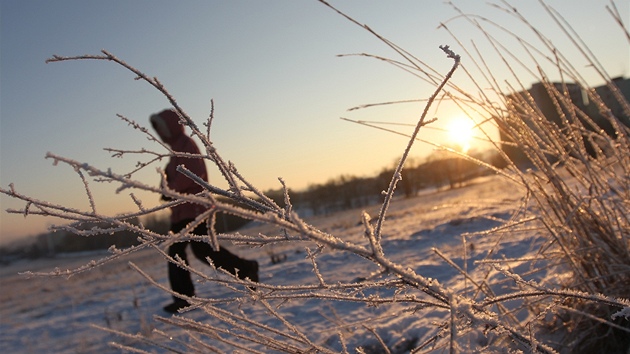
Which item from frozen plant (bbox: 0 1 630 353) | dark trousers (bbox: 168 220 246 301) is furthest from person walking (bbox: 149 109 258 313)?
frozen plant (bbox: 0 1 630 353)

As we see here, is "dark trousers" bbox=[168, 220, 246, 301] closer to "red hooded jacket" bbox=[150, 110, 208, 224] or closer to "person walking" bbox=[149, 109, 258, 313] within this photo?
"person walking" bbox=[149, 109, 258, 313]

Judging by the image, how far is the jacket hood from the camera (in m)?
4.30

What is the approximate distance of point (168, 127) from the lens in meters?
4.29

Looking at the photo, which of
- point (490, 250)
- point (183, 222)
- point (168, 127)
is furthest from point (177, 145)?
point (490, 250)

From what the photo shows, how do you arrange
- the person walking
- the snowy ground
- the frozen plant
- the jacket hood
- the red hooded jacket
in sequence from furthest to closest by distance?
Result: 1. the jacket hood
2. the red hooded jacket
3. the person walking
4. the snowy ground
5. the frozen plant

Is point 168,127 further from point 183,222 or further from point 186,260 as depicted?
point 186,260

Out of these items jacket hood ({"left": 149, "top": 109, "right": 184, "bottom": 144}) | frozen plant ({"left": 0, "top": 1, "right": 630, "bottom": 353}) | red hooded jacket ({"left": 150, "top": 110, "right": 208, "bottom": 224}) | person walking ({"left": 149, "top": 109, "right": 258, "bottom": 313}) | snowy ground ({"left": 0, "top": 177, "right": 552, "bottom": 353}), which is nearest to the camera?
frozen plant ({"left": 0, "top": 1, "right": 630, "bottom": 353})

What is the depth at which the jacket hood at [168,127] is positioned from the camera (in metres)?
4.30

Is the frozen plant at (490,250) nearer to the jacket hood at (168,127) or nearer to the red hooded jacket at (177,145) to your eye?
the red hooded jacket at (177,145)

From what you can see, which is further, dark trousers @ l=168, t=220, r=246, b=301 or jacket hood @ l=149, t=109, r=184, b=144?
jacket hood @ l=149, t=109, r=184, b=144

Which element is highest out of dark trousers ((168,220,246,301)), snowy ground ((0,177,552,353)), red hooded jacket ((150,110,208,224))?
red hooded jacket ((150,110,208,224))

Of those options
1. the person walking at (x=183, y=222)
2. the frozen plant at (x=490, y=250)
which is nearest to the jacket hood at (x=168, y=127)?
the person walking at (x=183, y=222)

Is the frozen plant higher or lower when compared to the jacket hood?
lower

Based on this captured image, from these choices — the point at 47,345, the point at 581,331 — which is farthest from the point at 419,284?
the point at 47,345
